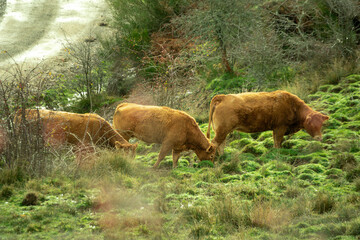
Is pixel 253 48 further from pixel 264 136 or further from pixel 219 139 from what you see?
pixel 219 139

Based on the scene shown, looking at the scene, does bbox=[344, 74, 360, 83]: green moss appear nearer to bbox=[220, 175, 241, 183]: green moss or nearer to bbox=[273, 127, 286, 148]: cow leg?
bbox=[273, 127, 286, 148]: cow leg

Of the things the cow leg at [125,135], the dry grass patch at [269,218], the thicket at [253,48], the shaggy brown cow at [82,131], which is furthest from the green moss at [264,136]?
the dry grass patch at [269,218]

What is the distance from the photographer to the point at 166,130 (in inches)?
373

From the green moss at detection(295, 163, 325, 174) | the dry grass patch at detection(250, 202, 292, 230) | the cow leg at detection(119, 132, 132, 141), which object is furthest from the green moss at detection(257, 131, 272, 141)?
the dry grass patch at detection(250, 202, 292, 230)

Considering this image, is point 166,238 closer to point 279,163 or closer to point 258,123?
point 279,163

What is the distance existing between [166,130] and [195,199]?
295 cm

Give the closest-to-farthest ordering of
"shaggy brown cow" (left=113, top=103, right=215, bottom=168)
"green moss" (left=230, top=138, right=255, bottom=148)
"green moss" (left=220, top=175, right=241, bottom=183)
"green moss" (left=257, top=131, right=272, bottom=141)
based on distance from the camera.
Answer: "green moss" (left=220, top=175, right=241, bottom=183), "shaggy brown cow" (left=113, top=103, right=215, bottom=168), "green moss" (left=230, top=138, right=255, bottom=148), "green moss" (left=257, top=131, right=272, bottom=141)

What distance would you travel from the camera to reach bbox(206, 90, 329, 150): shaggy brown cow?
9.96 m

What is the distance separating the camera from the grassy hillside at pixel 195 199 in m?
5.45

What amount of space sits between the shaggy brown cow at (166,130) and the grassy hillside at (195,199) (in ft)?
1.11

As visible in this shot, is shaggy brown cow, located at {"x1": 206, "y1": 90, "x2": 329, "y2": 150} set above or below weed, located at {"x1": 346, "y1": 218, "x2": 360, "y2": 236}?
above

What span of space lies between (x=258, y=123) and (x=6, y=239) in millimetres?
6463

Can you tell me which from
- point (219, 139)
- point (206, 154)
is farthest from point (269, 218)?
point (219, 139)

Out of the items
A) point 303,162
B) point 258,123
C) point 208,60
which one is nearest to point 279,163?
point 303,162
